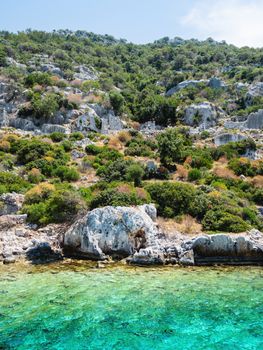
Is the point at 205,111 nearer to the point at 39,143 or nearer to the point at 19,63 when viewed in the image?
the point at 39,143

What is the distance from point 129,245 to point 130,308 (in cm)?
656

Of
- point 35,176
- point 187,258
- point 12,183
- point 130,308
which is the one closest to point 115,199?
point 187,258

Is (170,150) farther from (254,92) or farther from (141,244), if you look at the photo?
(254,92)

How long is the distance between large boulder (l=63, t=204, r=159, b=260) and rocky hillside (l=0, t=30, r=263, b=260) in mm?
1846

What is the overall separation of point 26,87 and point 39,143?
1001 inches

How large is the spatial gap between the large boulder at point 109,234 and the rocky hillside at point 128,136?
1846mm

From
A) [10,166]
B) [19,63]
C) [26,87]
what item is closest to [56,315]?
[10,166]

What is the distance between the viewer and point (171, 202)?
22.8 meters

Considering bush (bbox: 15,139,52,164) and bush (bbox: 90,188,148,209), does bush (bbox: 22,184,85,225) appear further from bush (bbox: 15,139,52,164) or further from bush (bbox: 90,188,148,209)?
bush (bbox: 15,139,52,164)

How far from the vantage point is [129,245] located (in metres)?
17.9

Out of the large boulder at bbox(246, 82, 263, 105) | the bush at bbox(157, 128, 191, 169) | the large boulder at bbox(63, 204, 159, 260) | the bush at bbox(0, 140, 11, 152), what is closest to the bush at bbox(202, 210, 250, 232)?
the large boulder at bbox(63, 204, 159, 260)

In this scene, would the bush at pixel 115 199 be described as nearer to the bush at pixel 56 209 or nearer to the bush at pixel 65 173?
the bush at pixel 56 209

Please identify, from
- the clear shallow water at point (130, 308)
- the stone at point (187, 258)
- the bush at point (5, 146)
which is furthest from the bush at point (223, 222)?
the bush at point (5, 146)

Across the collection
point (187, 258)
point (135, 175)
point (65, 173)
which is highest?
point (65, 173)
